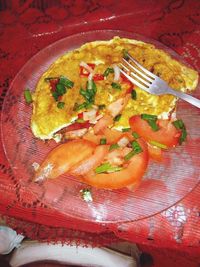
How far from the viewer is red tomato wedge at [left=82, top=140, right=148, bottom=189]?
1.66 meters

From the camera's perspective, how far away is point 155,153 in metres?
1.75

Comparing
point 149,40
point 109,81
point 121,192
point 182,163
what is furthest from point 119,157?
point 149,40

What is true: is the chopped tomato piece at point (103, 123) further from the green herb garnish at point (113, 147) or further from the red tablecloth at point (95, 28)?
the red tablecloth at point (95, 28)

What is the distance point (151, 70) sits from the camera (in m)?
1.93

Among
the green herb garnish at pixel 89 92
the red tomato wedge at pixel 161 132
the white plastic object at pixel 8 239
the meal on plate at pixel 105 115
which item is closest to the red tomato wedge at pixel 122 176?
the meal on plate at pixel 105 115

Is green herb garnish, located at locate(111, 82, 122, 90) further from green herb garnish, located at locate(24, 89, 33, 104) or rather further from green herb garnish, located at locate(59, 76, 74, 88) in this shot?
green herb garnish, located at locate(24, 89, 33, 104)

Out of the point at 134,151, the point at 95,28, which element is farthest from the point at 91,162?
the point at 95,28

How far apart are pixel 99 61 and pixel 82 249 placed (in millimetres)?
870

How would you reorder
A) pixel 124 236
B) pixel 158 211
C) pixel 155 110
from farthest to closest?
1. pixel 155 110
2. pixel 124 236
3. pixel 158 211

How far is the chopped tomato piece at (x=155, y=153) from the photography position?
175 centimetres

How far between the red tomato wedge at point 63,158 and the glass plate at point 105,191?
37 mm

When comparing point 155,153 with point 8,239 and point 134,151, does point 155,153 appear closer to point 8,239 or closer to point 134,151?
point 134,151

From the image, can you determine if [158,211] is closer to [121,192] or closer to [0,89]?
[121,192]

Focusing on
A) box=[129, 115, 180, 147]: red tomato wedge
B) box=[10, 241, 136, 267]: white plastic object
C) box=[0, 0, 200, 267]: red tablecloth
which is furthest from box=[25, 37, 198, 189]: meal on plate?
box=[10, 241, 136, 267]: white plastic object
